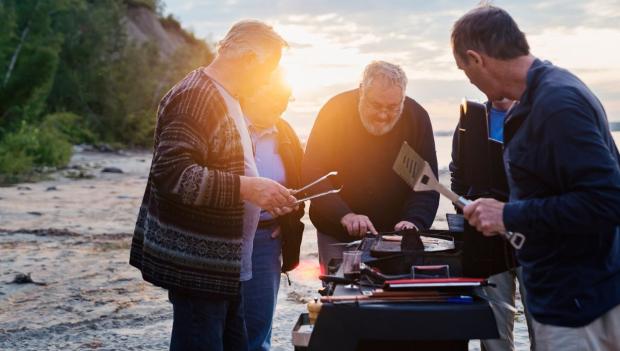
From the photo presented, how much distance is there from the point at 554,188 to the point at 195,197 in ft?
3.92

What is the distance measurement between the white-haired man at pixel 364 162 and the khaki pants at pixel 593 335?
146cm

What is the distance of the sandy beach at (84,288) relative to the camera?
568 centimetres

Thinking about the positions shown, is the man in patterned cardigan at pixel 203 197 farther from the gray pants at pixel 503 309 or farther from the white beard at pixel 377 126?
the gray pants at pixel 503 309

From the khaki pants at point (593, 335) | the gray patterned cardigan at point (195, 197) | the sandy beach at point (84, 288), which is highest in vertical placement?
the gray patterned cardigan at point (195, 197)

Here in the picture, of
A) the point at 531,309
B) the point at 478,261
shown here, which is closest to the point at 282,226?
the point at 478,261

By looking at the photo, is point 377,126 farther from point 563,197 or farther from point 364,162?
point 563,197

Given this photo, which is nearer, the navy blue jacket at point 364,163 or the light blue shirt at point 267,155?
the light blue shirt at point 267,155

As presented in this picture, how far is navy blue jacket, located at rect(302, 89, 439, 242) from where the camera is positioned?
12.9 feet

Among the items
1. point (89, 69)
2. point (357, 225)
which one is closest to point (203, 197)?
point (357, 225)

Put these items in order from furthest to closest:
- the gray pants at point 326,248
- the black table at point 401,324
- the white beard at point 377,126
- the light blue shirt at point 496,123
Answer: the gray pants at point 326,248 → the white beard at point 377,126 → the light blue shirt at point 496,123 → the black table at point 401,324

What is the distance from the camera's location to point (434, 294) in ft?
8.04

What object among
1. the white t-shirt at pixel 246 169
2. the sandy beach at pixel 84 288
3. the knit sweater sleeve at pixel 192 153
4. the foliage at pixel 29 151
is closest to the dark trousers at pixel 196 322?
the white t-shirt at pixel 246 169

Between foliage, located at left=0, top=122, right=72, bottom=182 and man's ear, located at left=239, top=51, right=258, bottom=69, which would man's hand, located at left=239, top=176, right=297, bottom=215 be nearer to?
man's ear, located at left=239, top=51, right=258, bottom=69

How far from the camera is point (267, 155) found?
371cm
